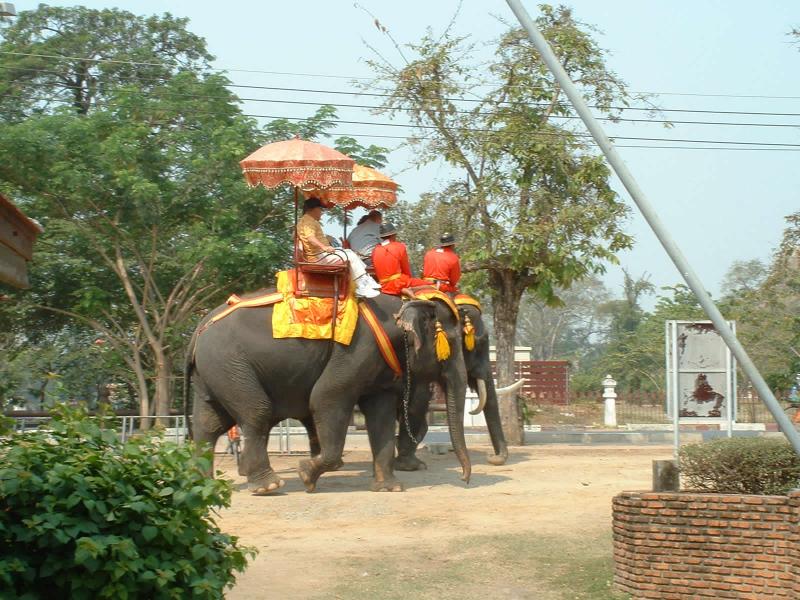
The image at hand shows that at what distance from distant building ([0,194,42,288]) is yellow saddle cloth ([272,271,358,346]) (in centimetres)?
733

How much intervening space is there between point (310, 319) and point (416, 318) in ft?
4.03

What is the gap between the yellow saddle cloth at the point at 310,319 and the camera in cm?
1352

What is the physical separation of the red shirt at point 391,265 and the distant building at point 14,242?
8475 millimetres

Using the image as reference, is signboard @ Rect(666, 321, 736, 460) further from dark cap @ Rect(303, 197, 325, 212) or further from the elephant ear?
dark cap @ Rect(303, 197, 325, 212)

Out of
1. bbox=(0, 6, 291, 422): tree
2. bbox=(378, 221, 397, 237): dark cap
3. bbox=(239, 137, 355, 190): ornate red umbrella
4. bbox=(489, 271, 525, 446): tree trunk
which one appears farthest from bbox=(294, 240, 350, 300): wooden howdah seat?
bbox=(489, 271, 525, 446): tree trunk

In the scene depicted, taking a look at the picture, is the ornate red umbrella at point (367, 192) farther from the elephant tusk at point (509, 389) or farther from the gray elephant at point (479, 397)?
the elephant tusk at point (509, 389)

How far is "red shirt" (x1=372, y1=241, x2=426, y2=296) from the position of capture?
14523 mm

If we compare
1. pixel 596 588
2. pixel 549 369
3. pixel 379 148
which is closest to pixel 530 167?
pixel 379 148

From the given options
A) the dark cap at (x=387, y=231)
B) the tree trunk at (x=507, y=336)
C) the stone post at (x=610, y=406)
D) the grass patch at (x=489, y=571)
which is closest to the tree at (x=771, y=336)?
the stone post at (x=610, y=406)

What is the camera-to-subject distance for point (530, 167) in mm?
19203

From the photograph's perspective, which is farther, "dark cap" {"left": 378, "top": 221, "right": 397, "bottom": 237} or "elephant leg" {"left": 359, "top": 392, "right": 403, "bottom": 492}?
"dark cap" {"left": 378, "top": 221, "right": 397, "bottom": 237}

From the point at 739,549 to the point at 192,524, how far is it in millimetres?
4119

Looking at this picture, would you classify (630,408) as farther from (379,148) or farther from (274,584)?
(274,584)

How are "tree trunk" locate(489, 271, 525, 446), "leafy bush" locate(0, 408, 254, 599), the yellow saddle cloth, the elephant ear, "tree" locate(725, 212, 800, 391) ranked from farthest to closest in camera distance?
"tree" locate(725, 212, 800, 391) < "tree trunk" locate(489, 271, 525, 446) < the elephant ear < the yellow saddle cloth < "leafy bush" locate(0, 408, 254, 599)
